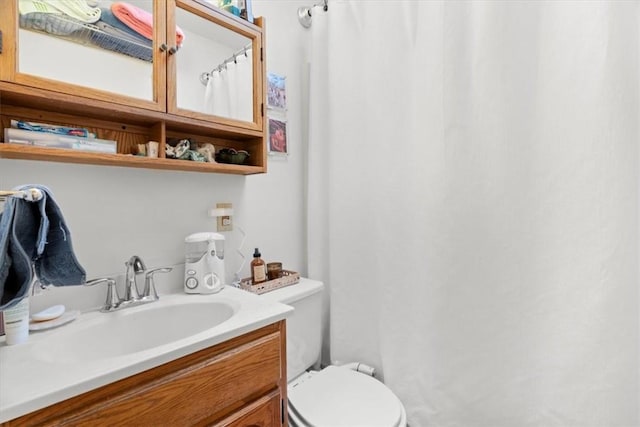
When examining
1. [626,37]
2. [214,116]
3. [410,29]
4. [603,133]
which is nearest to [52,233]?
[214,116]

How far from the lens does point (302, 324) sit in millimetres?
1272

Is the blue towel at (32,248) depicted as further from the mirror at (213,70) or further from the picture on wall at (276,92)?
the picture on wall at (276,92)

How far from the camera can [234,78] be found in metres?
1.17

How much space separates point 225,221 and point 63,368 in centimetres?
74

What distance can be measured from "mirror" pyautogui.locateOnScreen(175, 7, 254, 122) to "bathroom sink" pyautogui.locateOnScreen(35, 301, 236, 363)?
66 cm

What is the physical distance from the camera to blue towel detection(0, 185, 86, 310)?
1.91 feet

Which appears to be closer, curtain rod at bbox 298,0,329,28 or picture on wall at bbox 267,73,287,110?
picture on wall at bbox 267,73,287,110

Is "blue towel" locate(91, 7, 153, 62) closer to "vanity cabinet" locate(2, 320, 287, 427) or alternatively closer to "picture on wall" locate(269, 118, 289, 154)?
"picture on wall" locate(269, 118, 289, 154)

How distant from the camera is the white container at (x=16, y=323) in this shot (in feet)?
2.24

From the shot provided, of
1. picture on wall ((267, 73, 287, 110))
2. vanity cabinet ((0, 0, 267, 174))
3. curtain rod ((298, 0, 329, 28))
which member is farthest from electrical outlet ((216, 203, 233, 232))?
curtain rod ((298, 0, 329, 28))

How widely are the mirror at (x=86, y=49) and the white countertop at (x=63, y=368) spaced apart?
64 centimetres

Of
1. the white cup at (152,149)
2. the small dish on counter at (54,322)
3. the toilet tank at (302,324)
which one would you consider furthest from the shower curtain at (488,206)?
the small dish on counter at (54,322)

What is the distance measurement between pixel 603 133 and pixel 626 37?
0.92ft

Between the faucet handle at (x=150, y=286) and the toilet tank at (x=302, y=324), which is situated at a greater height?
the faucet handle at (x=150, y=286)
